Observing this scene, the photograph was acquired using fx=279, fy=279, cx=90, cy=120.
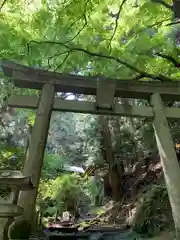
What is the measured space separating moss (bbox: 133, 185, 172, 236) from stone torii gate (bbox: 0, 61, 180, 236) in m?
2.39

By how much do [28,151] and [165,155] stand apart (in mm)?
2678

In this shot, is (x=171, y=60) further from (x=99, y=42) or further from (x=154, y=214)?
(x=154, y=214)

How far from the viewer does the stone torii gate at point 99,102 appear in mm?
5371

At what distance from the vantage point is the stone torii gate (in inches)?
211

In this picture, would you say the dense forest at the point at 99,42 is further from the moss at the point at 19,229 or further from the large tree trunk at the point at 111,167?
the large tree trunk at the point at 111,167

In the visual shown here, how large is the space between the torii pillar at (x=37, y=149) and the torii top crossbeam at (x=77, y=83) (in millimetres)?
219

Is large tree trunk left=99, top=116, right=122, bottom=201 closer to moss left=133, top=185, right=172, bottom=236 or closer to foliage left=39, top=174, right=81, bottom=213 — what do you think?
foliage left=39, top=174, right=81, bottom=213

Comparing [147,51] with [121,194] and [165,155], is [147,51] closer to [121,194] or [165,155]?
[165,155]

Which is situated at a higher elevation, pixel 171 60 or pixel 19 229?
pixel 171 60

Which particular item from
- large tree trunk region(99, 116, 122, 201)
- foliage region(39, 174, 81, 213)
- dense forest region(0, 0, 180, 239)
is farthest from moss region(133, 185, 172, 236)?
foliage region(39, 174, 81, 213)

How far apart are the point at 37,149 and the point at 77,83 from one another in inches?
67.0

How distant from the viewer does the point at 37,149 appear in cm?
522

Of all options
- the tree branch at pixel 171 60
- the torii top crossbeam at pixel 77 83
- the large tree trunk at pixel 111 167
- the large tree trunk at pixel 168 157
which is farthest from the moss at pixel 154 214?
the large tree trunk at pixel 111 167

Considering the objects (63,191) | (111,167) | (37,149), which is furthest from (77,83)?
(63,191)
